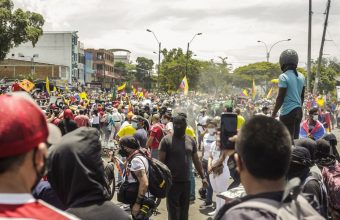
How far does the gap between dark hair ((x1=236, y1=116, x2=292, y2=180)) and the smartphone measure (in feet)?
3.17

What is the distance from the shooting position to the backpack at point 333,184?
3.99 meters

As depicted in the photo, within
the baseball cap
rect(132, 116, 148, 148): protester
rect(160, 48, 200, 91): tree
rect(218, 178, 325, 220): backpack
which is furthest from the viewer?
rect(160, 48, 200, 91): tree

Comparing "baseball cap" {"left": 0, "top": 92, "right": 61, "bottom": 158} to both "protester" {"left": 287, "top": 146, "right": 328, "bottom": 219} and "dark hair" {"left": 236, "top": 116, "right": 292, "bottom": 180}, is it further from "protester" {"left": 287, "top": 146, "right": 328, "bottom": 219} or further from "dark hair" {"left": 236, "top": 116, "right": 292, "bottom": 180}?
"protester" {"left": 287, "top": 146, "right": 328, "bottom": 219}

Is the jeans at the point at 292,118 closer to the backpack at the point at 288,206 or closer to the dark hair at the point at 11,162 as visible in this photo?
Answer: the backpack at the point at 288,206

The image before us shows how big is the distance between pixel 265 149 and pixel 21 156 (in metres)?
1.05

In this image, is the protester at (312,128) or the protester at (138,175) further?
the protester at (312,128)

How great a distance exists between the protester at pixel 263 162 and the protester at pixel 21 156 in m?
0.79

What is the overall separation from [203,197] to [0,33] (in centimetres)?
2289

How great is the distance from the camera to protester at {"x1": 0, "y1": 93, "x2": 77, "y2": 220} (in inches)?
55.6

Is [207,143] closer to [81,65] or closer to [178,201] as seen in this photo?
[178,201]

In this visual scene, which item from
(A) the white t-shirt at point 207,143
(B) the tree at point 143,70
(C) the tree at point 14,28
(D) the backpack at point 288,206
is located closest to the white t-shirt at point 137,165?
(D) the backpack at point 288,206

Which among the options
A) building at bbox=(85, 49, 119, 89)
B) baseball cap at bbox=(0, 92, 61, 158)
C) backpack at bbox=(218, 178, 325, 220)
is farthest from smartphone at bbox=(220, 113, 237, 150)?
building at bbox=(85, 49, 119, 89)

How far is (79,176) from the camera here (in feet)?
8.15

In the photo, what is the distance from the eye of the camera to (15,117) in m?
1.42
